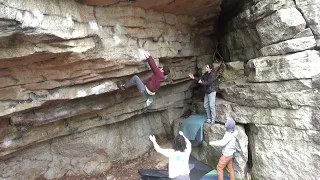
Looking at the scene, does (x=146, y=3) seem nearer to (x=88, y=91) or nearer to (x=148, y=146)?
(x=88, y=91)

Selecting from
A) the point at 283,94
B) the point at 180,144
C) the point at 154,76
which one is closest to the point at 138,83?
the point at 154,76

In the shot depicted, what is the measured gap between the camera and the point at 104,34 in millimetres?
6305

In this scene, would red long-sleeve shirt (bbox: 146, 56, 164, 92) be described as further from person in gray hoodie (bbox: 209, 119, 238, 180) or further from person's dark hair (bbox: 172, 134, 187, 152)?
person in gray hoodie (bbox: 209, 119, 238, 180)

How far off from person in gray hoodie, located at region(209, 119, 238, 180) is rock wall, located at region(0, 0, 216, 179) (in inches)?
117

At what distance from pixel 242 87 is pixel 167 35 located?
2978 mm

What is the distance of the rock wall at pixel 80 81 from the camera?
5078mm

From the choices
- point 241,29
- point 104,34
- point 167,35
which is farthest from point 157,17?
point 241,29

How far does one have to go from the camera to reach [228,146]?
710 centimetres

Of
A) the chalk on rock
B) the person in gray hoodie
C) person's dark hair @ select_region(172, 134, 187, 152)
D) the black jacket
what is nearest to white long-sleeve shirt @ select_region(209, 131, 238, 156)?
the person in gray hoodie

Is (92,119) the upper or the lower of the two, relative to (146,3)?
lower

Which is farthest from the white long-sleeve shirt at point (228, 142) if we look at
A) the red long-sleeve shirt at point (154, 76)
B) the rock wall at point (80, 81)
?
the rock wall at point (80, 81)

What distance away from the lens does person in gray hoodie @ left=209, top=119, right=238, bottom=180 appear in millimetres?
6953

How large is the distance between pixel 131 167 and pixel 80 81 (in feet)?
13.7

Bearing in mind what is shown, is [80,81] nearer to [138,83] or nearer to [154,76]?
[138,83]
